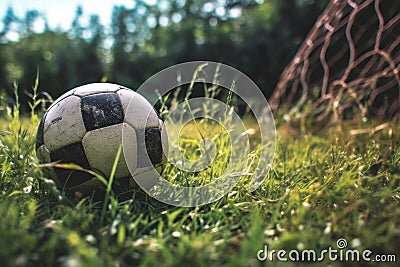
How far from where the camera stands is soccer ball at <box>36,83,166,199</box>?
1.79 metres

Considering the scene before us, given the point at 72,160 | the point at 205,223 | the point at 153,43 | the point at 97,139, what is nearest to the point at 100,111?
the point at 97,139

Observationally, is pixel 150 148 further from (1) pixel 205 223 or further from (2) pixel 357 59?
(2) pixel 357 59

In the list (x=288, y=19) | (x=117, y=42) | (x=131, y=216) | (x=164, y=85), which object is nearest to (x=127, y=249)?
Result: (x=131, y=216)

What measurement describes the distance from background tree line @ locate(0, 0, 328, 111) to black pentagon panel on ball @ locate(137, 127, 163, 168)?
4573mm

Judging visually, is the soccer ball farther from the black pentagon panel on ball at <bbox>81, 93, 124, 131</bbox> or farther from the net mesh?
the net mesh

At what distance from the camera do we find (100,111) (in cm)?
182

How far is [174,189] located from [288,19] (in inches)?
212

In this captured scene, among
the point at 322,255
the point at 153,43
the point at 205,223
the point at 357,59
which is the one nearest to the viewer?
the point at 322,255

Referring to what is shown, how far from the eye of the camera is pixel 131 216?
1.66 meters

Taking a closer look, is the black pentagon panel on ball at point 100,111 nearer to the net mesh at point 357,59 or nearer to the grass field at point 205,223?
the grass field at point 205,223

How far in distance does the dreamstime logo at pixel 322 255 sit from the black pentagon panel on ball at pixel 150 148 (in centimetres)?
68

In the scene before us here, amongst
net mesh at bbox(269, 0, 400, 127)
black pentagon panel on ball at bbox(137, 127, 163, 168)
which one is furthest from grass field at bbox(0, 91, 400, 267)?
net mesh at bbox(269, 0, 400, 127)

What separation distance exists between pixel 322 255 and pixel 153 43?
23.0ft

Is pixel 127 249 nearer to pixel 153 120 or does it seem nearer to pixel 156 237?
pixel 156 237
